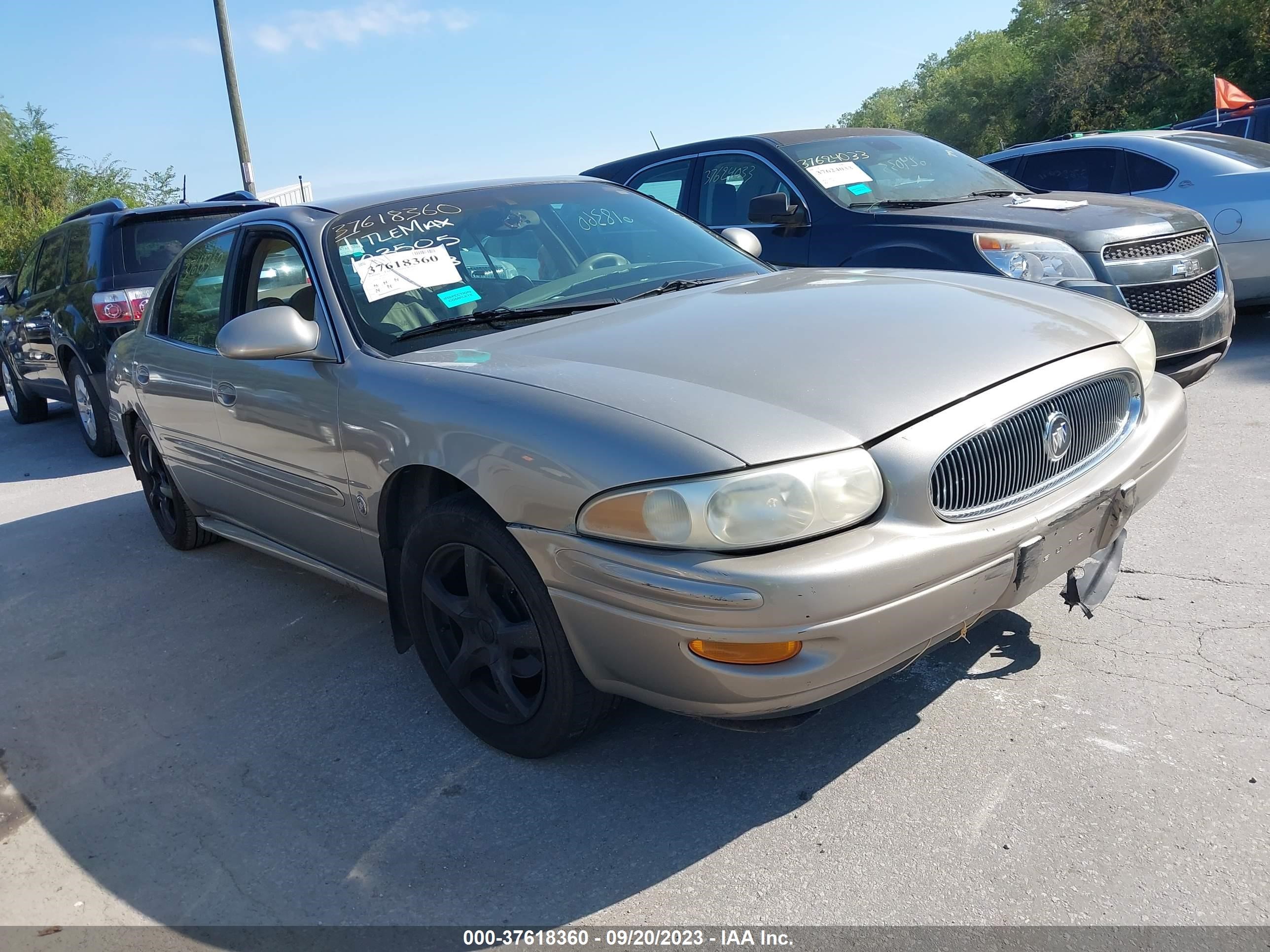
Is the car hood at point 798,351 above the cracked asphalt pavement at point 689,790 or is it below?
above

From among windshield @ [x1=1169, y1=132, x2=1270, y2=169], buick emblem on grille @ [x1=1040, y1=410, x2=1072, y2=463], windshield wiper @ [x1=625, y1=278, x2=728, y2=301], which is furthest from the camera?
windshield @ [x1=1169, y1=132, x2=1270, y2=169]

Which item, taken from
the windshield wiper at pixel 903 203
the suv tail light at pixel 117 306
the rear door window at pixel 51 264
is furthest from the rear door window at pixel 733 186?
the rear door window at pixel 51 264

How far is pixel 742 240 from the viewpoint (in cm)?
428

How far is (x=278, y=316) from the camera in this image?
317cm

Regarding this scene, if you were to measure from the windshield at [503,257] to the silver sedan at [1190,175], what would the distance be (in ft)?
14.4

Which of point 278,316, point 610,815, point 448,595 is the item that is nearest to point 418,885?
point 610,815

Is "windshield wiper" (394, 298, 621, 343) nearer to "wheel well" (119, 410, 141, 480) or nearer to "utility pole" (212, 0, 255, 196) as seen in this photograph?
"wheel well" (119, 410, 141, 480)

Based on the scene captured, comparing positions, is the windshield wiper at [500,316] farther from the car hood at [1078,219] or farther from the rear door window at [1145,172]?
the rear door window at [1145,172]

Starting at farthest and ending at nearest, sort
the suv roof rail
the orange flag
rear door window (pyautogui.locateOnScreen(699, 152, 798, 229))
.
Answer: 1. the orange flag
2. the suv roof rail
3. rear door window (pyautogui.locateOnScreen(699, 152, 798, 229))

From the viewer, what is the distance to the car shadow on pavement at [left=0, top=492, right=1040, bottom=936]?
240 cm

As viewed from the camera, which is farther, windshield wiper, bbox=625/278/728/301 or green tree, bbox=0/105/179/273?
green tree, bbox=0/105/179/273

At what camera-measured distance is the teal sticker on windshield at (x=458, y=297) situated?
328 cm

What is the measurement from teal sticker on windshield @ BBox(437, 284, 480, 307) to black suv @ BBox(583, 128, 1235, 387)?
1.35 metres

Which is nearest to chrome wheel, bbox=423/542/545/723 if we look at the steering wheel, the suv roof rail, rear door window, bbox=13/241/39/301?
the steering wheel
